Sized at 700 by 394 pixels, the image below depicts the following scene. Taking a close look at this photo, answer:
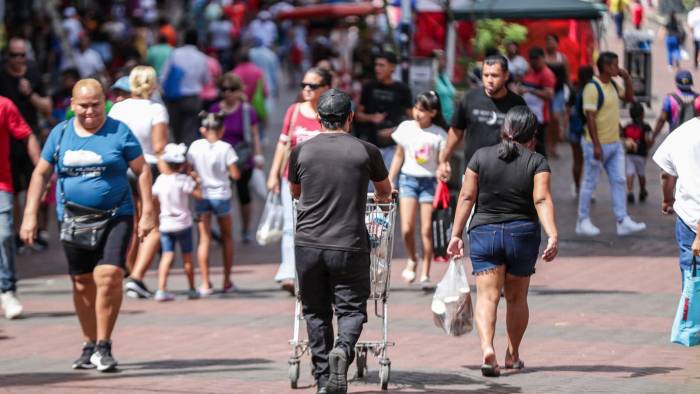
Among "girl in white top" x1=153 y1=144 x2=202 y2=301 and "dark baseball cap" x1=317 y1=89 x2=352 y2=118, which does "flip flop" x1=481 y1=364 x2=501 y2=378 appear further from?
"girl in white top" x1=153 y1=144 x2=202 y2=301

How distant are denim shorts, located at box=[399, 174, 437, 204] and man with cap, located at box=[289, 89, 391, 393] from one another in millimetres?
4319

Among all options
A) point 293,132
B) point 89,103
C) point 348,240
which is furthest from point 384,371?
point 293,132

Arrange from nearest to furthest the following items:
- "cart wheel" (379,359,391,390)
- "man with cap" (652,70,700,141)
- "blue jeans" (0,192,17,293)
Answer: "cart wheel" (379,359,391,390) < "blue jeans" (0,192,17,293) < "man with cap" (652,70,700,141)

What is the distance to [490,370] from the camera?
8758mm

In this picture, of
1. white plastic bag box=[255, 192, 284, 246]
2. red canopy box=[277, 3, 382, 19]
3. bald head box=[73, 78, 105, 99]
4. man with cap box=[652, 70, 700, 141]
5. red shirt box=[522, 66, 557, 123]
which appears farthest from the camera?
red canopy box=[277, 3, 382, 19]

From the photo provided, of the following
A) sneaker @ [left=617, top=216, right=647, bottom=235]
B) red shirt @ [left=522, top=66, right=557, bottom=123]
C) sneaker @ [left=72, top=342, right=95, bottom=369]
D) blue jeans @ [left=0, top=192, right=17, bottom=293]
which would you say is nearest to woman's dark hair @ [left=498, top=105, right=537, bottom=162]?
sneaker @ [left=72, top=342, right=95, bottom=369]

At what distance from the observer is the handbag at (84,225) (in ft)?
29.8

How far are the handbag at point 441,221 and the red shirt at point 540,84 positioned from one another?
337 inches

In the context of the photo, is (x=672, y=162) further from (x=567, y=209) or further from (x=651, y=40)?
(x=651, y=40)

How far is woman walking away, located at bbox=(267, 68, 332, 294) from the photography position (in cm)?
1104

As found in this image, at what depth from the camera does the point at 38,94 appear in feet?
49.4

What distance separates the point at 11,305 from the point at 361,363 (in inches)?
158

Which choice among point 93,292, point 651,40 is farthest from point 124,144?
point 651,40

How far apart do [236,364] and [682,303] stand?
288 cm
